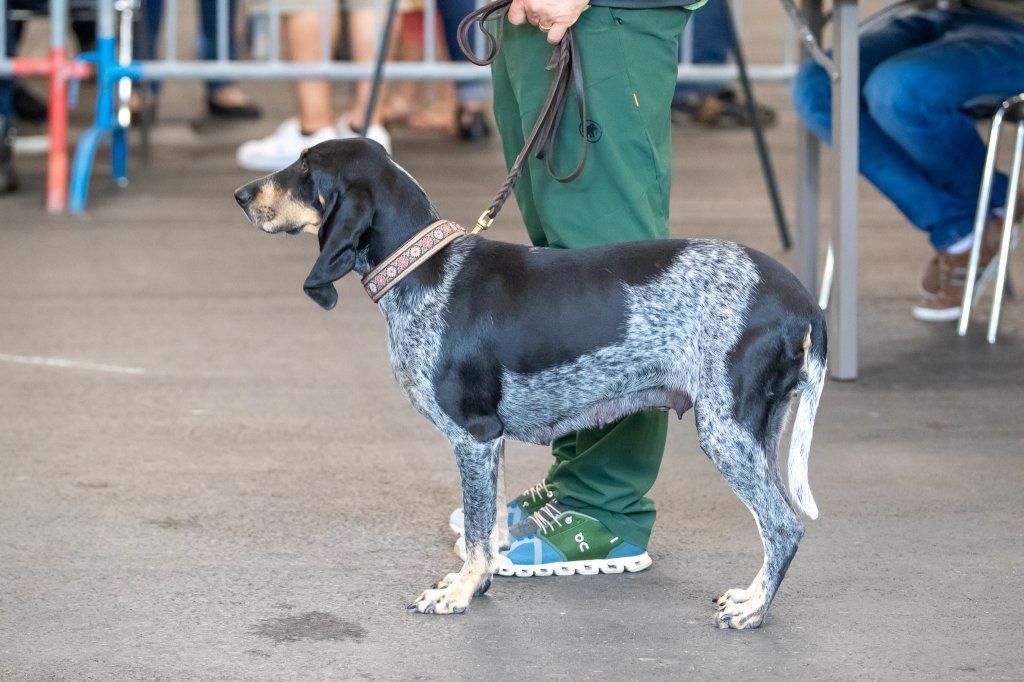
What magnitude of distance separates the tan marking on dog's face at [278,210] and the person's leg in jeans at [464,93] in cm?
568

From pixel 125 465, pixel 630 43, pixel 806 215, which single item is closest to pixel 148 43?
pixel 806 215

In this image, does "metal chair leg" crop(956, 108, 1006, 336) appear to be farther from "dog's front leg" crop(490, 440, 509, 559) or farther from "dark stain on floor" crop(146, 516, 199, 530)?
"dark stain on floor" crop(146, 516, 199, 530)

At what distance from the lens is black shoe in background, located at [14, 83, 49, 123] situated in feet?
28.8

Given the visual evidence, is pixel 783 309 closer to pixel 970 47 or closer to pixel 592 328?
pixel 592 328

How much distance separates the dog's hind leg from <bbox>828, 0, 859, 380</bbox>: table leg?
178 cm

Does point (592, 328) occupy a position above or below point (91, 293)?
above

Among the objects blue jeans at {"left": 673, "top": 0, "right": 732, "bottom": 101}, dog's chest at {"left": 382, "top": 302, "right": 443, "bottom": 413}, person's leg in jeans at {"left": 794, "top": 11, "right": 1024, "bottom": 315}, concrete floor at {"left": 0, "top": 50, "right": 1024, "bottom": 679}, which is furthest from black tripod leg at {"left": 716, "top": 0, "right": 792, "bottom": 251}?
dog's chest at {"left": 382, "top": 302, "right": 443, "bottom": 413}

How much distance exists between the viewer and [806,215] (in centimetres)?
504

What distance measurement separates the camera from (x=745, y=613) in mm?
2590

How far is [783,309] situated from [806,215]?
2.65m


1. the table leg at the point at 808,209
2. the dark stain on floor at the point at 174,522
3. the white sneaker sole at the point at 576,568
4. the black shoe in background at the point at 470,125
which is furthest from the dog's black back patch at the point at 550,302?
the black shoe in background at the point at 470,125

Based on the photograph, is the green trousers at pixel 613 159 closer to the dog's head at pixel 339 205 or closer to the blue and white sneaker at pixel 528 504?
the blue and white sneaker at pixel 528 504

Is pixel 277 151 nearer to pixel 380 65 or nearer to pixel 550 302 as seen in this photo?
pixel 380 65

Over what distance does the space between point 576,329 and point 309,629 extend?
72 cm
